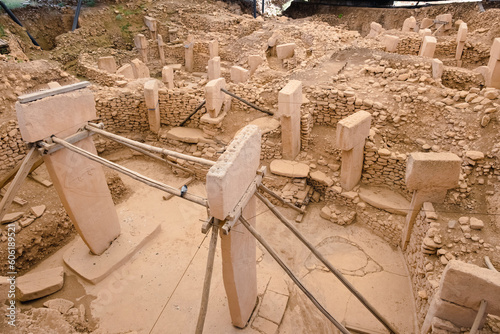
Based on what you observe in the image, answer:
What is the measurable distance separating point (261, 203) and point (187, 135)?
2.77 metres

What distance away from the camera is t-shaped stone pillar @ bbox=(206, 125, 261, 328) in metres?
3.09

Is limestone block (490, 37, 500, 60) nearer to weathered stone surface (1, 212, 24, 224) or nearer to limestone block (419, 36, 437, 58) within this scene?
limestone block (419, 36, 437, 58)

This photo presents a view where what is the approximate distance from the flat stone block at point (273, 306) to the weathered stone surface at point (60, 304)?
3.01 m

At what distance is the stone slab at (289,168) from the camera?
7.22 m

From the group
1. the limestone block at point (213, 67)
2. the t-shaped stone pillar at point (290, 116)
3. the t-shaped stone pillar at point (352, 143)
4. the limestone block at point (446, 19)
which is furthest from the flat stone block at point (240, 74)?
the limestone block at point (446, 19)

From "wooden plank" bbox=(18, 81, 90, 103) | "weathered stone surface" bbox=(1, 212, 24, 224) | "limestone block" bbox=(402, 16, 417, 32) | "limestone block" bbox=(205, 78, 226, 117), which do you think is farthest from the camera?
"limestone block" bbox=(402, 16, 417, 32)

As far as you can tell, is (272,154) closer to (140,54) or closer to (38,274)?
(38,274)

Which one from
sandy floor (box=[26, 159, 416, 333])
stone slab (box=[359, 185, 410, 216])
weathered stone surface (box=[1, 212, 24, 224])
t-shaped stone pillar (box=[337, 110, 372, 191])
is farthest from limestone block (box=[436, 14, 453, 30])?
weathered stone surface (box=[1, 212, 24, 224])

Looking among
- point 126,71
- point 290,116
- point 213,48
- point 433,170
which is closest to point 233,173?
point 433,170

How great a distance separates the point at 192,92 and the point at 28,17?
12841mm

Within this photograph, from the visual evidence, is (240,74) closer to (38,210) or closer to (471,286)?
(38,210)

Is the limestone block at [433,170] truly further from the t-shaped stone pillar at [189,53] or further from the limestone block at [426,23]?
the limestone block at [426,23]

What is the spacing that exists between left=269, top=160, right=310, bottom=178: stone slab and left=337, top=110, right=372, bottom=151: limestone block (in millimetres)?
1395

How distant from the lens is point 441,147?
21.9 ft
